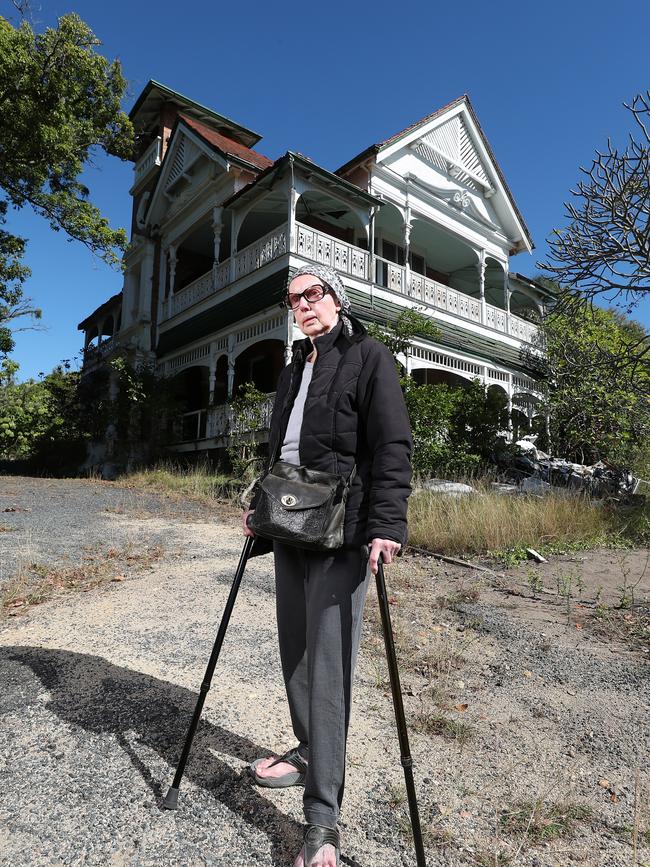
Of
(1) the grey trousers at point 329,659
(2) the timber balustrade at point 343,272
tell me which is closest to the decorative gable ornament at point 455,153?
(2) the timber balustrade at point 343,272

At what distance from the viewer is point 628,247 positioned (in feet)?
26.6

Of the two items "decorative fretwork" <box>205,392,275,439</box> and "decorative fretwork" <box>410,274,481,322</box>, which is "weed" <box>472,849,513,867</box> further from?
"decorative fretwork" <box>410,274,481,322</box>

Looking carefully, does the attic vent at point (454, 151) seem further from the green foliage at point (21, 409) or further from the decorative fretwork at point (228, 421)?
the green foliage at point (21, 409)

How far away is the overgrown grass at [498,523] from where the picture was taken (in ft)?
22.8

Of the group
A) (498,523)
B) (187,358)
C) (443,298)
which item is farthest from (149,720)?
(443,298)

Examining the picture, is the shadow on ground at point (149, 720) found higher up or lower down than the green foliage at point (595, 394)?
lower down

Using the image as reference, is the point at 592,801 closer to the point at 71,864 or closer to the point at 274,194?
the point at 71,864

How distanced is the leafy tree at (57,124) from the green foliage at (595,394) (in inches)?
458

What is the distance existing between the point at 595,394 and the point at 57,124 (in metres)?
13.5

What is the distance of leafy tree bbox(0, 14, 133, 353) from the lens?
1255cm

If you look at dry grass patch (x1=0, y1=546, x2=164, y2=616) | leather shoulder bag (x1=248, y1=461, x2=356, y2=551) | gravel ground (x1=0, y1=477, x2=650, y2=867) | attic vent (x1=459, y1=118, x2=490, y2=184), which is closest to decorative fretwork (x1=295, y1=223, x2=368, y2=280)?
attic vent (x1=459, y1=118, x2=490, y2=184)

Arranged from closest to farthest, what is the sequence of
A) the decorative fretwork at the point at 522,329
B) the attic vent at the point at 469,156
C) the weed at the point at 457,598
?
the weed at the point at 457,598, the attic vent at the point at 469,156, the decorative fretwork at the point at 522,329

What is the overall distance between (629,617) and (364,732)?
284 centimetres

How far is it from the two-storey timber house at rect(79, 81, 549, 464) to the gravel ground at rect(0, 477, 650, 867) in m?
8.00
